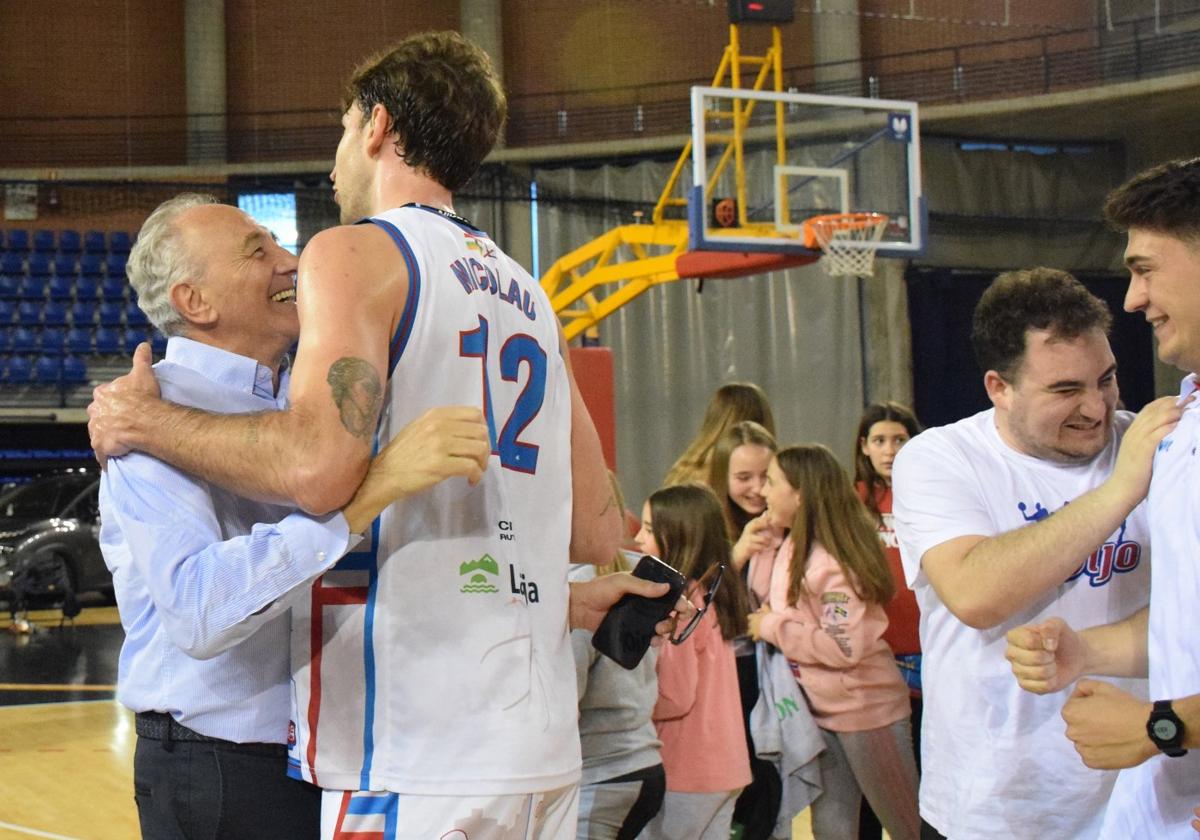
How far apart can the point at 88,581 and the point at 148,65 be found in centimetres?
827

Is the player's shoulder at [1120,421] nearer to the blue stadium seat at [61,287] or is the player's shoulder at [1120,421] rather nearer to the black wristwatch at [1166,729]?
the black wristwatch at [1166,729]

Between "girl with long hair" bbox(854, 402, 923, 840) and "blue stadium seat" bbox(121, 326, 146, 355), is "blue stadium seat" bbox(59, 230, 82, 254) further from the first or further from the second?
"girl with long hair" bbox(854, 402, 923, 840)

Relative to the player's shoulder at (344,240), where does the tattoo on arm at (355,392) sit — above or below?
below

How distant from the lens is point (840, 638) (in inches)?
181

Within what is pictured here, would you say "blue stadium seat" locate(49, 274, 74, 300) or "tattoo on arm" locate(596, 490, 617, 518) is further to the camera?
"blue stadium seat" locate(49, 274, 74, 300)

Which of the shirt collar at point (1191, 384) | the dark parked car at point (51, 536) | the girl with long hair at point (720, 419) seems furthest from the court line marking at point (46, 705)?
the shirt collar at point (1191, 384)

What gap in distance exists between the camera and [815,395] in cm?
1684

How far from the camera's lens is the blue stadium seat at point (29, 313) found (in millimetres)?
17547

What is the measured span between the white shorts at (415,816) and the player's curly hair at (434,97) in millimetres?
965

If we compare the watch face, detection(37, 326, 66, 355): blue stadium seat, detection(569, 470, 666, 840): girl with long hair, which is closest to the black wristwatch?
the watch face

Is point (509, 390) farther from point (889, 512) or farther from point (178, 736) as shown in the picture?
point (889, 512)

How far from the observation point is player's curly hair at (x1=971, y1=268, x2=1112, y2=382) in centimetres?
267

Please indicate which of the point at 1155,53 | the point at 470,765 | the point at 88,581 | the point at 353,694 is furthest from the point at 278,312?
the point at 1155,53

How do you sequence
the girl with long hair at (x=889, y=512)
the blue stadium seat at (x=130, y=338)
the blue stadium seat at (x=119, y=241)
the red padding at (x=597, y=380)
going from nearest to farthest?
the girl with long hair at (x=889, y=512) < the red padding at (x=597, y=380) < the blue stadium seat at (x=130, y=338) < the blue stadium seat at (x=119, y=241)
